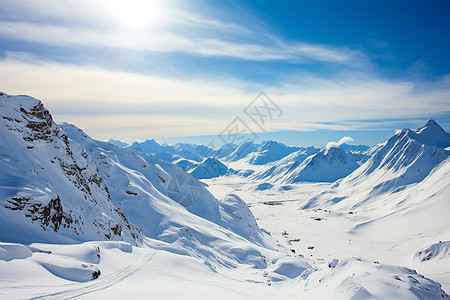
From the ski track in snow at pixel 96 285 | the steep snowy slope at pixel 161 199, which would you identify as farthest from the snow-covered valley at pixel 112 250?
the steep snowy slope at pixel 161 199

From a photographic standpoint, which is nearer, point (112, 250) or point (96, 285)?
point (96, 285)

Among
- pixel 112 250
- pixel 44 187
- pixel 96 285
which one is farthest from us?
pixel 44 187

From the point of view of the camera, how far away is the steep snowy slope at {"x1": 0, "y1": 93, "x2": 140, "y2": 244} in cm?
2039

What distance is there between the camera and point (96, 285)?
14664 millimetres

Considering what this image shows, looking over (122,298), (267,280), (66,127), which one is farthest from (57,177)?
(66,127)

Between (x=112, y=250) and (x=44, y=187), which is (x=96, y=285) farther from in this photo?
(x=44, y=187)

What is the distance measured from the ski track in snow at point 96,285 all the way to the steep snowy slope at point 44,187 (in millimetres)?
7758

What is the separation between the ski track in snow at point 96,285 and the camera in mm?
12297

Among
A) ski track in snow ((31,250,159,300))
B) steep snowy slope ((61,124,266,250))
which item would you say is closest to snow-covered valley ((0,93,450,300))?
ski track in snow ((31,250,159,300))

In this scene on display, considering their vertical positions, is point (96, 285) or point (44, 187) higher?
point (44, 187)

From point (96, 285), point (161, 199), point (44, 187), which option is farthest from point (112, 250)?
point (161, 199)

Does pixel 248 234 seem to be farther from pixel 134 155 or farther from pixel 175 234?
pixel 134 155

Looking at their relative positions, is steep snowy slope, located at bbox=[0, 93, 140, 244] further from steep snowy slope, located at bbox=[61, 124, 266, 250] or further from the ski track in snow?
steep snowy slope, located at bbox=[61, 124, 266, 250]

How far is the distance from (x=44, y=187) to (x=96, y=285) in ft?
50.5
